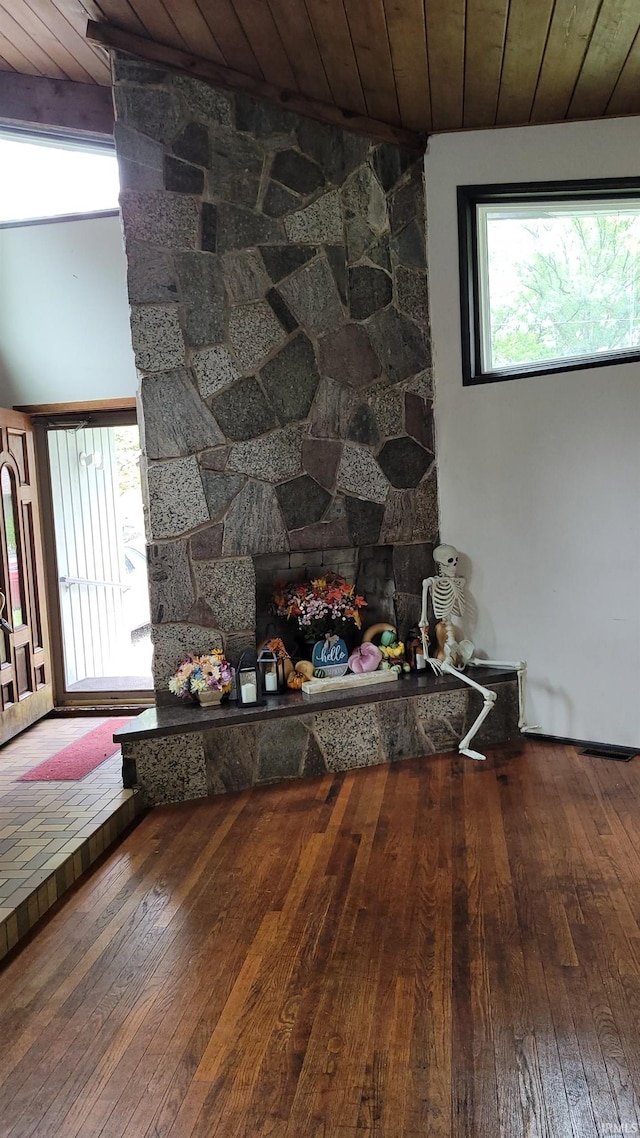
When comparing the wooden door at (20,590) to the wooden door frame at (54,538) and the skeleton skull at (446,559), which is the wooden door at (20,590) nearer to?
the wooden door frame at (54,538)

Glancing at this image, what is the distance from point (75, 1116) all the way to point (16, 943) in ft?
2.71

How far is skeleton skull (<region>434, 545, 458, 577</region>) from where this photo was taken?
4117 millimetres

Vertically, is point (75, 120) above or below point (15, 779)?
above

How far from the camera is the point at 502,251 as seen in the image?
412cm

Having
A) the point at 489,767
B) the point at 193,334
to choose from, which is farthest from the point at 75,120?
the point at 489,767

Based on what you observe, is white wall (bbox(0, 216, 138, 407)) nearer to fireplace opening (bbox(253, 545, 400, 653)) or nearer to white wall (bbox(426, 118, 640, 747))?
fireplace opening (bbox(253, 545, 400, 653))

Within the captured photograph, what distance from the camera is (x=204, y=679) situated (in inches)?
147

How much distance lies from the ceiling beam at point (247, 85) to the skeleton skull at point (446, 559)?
6.67 feet

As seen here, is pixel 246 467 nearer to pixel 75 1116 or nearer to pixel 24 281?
pixel 24 281

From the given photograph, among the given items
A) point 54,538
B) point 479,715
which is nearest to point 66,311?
point 54,538

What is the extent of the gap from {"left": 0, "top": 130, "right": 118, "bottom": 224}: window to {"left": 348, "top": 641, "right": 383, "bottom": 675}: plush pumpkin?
2.83m

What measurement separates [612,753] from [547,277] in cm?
235

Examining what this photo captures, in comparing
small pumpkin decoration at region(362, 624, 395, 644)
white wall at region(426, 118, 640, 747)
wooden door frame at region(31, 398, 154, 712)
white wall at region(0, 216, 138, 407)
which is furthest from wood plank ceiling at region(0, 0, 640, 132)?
small pumpkin decoration at region(362, 624, 395, 644)

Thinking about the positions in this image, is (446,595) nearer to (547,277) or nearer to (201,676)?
(201,676)
